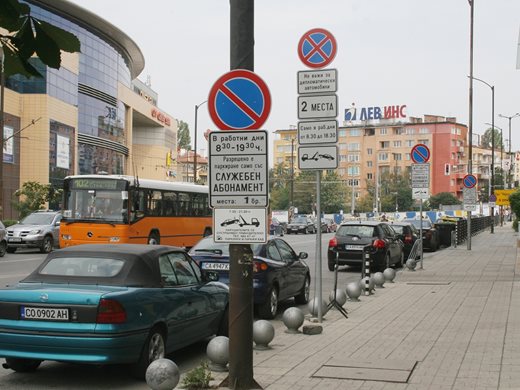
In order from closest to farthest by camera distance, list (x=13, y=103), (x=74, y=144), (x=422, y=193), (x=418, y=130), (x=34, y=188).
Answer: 1. (x=422, y=193)
2. (x=34, y=188)
3. (x=13, y=103)
4. (x=74, y=144)
5. (x=418, y=130)

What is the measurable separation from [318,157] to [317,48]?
5.23 ft

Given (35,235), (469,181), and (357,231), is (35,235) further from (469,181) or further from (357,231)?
(469,181)

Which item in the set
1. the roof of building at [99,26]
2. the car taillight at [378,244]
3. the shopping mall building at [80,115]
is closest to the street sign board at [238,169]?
the car taillight at [378,244]

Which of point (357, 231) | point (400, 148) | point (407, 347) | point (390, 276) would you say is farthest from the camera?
point (400, 148)

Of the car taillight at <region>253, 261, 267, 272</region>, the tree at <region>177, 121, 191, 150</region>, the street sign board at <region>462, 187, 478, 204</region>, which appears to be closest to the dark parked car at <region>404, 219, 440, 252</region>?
the street sign board at <region>462, 187, 478, 204</region>

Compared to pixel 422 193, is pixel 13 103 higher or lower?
higher

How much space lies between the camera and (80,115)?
225ft

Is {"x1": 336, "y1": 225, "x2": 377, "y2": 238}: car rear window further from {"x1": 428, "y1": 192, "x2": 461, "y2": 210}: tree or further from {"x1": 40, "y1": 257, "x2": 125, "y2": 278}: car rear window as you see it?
{"x1": 428, "y1": 192, "x2": 461, "y2": 210}: tree

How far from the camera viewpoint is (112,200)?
23.6 m

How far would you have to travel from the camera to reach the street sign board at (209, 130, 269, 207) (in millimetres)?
6004

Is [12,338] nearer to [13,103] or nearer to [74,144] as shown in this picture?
[13,103]

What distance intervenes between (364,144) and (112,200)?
128297 millimetres

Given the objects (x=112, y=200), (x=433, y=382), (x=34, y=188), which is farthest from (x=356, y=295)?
(x=34, y=188)

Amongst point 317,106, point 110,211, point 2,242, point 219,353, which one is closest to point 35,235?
point 2,242
